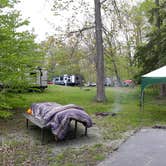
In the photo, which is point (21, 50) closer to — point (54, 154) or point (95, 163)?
point (54, 154)

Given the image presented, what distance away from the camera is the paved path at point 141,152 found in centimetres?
480

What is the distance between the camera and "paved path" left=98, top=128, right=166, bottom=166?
189 inches

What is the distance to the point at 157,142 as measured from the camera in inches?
244

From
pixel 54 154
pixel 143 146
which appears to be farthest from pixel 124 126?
pixel 54 154

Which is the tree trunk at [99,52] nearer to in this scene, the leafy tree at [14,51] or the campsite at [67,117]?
the campsite at [67,117]

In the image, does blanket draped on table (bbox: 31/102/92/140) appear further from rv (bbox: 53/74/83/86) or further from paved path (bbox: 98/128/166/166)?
rv (bbox: 53/74/83/86)

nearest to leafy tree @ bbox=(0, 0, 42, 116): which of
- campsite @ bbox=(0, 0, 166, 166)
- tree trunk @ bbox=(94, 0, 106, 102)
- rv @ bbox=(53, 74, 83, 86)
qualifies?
campsite @ bbox=(0, 0, 166, 166)

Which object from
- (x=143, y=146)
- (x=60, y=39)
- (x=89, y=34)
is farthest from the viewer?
(x=89, y=34)

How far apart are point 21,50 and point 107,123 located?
13.1ft

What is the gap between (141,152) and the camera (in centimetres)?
542

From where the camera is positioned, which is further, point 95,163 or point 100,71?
point 100,71

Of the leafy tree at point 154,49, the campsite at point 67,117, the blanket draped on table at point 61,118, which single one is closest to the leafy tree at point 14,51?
the campsite at point 67,117

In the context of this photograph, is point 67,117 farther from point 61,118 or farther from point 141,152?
point 141,152

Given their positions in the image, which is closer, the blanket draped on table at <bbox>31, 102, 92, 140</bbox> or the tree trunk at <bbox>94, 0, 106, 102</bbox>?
the blanket draped on table at <bbox>31, 102, 92, 140</bbox>
